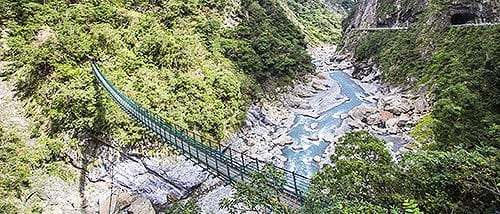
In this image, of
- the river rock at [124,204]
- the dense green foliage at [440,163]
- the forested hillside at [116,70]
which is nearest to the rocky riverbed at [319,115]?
the forested hillside at [116,70]

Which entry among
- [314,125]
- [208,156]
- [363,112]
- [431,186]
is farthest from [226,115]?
[431,186]

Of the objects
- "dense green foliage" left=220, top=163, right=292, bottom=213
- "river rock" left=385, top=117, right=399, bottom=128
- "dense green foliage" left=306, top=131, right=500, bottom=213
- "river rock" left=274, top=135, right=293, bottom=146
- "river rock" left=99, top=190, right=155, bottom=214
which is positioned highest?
"dense green foliage" left=306, top=131, right=500, bottom=213

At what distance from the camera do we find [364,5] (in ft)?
158

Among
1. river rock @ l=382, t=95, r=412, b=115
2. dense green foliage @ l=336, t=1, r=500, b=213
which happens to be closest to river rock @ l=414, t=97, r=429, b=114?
river rock @ l=382, t=95, r=412, b=115

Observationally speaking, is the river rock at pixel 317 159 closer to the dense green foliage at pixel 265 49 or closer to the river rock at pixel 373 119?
the river rock at pixel 373 119

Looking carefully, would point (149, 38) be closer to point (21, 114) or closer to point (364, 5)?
point (21, 114)

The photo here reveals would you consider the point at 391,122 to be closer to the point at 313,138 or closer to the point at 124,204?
the point at 313,138

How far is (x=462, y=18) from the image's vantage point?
2431 cm

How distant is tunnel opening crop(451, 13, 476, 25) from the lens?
23.2 meters

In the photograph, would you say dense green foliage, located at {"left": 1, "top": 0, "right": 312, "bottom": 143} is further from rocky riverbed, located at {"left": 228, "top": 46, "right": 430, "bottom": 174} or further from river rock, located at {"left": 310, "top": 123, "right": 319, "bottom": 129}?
river rock, located at {"left": 310, "top": 123, "right": 319, "bottom": 129}

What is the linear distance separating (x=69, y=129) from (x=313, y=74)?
23.7m

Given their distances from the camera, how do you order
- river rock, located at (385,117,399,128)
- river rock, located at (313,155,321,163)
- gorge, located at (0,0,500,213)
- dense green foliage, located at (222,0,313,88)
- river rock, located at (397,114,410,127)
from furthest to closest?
dense green foliage, located at (222,0,313,88) < river rock, located at (385,117,399,128) < river rock, located at (397,114,410,127) < river rock, located at (313,155,321,163) < gorge, located at (0,0,500,213)

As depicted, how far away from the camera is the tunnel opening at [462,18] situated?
23172 millimetres

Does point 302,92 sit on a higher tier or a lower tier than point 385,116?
lower
